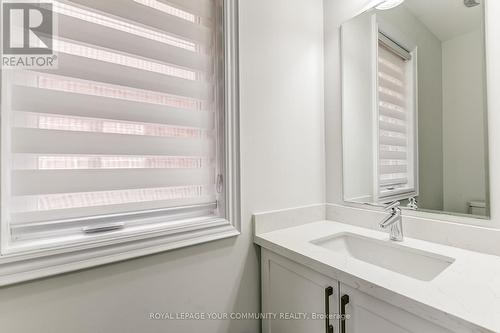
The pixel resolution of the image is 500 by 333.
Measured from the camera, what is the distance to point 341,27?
1.39 m

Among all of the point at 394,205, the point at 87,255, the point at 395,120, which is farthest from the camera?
the point at 395,120

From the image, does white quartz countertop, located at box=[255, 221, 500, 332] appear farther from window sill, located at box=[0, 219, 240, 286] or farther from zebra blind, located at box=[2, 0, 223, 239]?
zebra blind, located at box=[2, 0, 223, 239]

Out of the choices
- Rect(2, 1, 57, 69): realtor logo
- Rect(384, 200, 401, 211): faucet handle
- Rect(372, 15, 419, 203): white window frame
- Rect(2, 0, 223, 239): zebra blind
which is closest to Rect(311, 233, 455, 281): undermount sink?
Rect(384, 200, 401, 211): faucet handle

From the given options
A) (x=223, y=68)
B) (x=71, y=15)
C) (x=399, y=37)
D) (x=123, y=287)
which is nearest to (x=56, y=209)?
(x=123, y=287)

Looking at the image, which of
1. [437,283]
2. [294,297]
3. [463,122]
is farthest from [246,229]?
[463,122]

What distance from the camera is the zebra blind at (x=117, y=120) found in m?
0.76

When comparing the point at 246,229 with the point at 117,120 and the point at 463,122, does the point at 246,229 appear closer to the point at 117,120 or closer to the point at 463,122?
the point at 117,120

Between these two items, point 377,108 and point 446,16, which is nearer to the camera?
point 446,16

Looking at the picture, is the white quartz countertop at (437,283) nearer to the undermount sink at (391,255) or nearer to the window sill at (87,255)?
the undermount sink at (391,255)

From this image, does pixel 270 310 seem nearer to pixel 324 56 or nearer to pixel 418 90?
pixel 418 90

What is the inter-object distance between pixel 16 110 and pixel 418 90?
1.59 meters

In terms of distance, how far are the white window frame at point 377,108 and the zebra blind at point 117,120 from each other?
2.78ft

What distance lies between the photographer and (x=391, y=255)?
1036 millimetres

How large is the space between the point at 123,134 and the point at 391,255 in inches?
49.1
